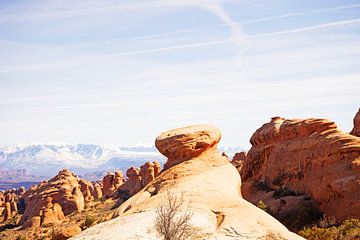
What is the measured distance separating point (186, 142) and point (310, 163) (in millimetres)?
14727

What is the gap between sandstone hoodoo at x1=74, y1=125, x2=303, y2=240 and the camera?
16.6 m

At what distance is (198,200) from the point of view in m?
19.7

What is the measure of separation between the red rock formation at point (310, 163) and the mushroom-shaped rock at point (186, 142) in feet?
34.0

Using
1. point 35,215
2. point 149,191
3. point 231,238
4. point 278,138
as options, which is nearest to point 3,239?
point 35,215

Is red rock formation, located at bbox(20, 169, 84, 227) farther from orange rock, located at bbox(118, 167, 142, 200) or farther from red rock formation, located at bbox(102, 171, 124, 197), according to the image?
red rock formation, located at bbox(102, 171, 124, 197)

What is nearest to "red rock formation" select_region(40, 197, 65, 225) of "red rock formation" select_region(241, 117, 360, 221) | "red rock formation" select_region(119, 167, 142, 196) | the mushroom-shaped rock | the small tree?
"red rock formation" select_region(119, 167, 142, 196)

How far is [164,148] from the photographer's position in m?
27.4

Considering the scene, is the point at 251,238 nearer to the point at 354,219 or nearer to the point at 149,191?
the point at 149,191

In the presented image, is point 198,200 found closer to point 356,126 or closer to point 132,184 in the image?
point 356,126

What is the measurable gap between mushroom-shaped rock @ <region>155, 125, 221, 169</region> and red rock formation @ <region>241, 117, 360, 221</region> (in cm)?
1038

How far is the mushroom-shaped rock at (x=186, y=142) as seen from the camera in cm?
2661

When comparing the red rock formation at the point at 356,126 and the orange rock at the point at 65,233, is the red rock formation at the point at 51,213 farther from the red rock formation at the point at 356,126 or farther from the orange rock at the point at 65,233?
the orange rock at the point at 65,233

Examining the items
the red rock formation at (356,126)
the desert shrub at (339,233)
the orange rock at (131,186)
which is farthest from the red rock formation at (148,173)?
the desert shrub at (339,233)

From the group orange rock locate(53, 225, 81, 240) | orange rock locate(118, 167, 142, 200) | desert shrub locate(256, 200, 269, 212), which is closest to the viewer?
orange rock locate(53, 225, 81, 240)
